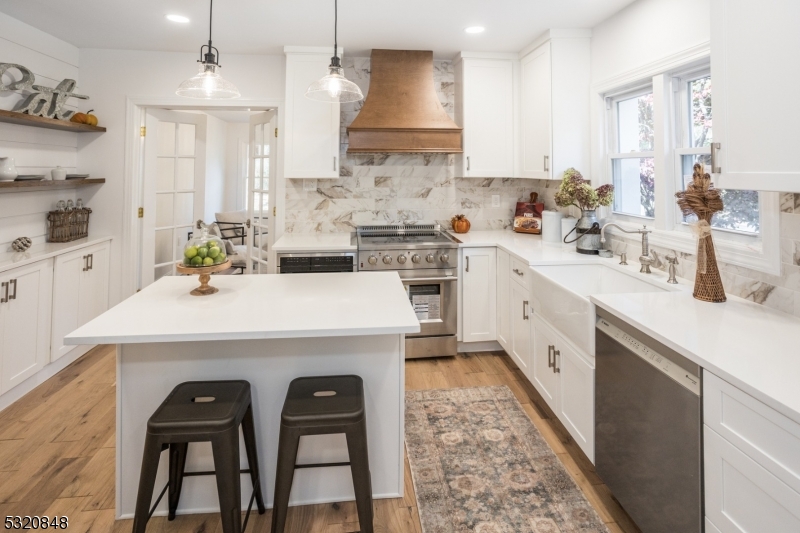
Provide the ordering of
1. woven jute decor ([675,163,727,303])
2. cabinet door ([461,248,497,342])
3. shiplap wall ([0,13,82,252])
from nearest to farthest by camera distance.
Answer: woven jute decor ([675,163,727,303]) → shiplap wall ([0,13,82,252]) → cabinet door ([461,248,497,342])

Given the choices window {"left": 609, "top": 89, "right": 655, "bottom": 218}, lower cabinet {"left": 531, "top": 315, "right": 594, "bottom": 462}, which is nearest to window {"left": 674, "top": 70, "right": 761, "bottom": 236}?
window {"left": 609, "top": 89, "right": 655, "bottom": 218}

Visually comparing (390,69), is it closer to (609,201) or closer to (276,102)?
(276,102)

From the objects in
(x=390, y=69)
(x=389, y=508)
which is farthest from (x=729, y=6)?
(x=390, y=69)

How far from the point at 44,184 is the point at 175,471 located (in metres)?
2.58

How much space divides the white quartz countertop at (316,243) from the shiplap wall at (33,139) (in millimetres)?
1811

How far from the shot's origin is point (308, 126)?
12.2 feet

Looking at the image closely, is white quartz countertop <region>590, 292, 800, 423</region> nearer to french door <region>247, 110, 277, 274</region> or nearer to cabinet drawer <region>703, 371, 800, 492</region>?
cabinet drawer <region>703, 371, 800, 492</region>

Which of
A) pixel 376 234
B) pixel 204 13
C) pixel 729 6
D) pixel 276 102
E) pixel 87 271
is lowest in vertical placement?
pixel 87 271

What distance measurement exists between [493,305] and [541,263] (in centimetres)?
94

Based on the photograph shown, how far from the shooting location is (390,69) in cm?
370

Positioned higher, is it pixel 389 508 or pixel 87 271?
pixel 87 271

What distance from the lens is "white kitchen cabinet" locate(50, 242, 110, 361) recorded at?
10.5 ft

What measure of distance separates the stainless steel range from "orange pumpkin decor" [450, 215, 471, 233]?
1.30 feet

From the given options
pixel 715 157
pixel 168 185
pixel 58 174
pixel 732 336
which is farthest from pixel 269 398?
pixel 168 185
